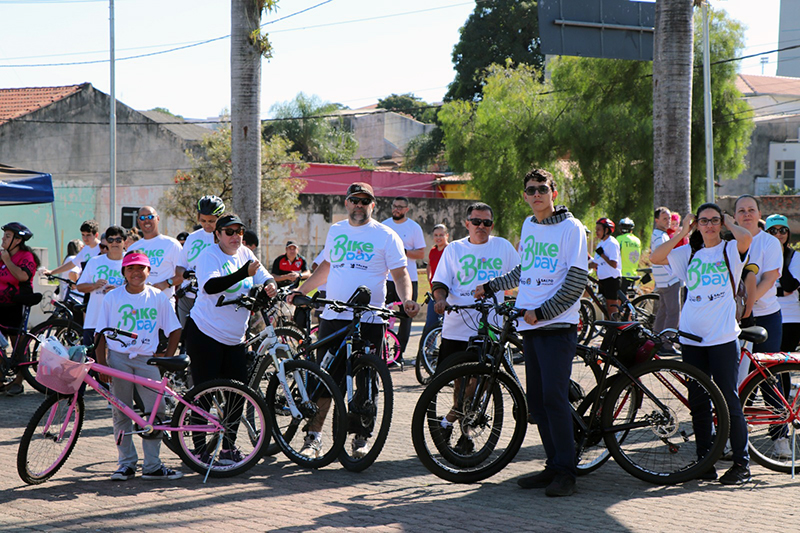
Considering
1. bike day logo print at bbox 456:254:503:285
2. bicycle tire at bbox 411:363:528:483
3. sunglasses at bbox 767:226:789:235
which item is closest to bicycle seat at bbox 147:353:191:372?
bicycle tire at bbox 411:363:528:483

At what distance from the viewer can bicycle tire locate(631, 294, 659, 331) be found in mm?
12719

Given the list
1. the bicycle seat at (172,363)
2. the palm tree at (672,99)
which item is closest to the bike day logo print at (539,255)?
the bicycle seat at (172,363)

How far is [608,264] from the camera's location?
43.1ft

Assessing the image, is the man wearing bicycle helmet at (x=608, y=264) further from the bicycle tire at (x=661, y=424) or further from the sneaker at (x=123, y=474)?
the sneaker at (x=123, y=474)

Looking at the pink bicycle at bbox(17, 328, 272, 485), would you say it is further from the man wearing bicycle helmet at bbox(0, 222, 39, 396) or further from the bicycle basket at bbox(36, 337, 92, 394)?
the man wearing bicycle helmet at bbox(0, 222, 39, 396)

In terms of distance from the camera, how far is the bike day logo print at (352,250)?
6758 mm

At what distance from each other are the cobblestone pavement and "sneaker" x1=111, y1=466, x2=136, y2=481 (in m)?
0.06

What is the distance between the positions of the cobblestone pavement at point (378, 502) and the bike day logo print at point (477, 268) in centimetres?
149

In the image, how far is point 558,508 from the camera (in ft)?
17.5

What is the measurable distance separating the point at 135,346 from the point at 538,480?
3044 mm

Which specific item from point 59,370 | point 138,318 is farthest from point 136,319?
point 59,370

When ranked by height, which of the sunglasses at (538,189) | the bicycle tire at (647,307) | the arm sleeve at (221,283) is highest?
the sunglasses at (538,189)

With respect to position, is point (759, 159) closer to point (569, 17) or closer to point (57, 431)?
point (569, 17)

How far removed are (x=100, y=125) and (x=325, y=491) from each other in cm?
→ 3688
